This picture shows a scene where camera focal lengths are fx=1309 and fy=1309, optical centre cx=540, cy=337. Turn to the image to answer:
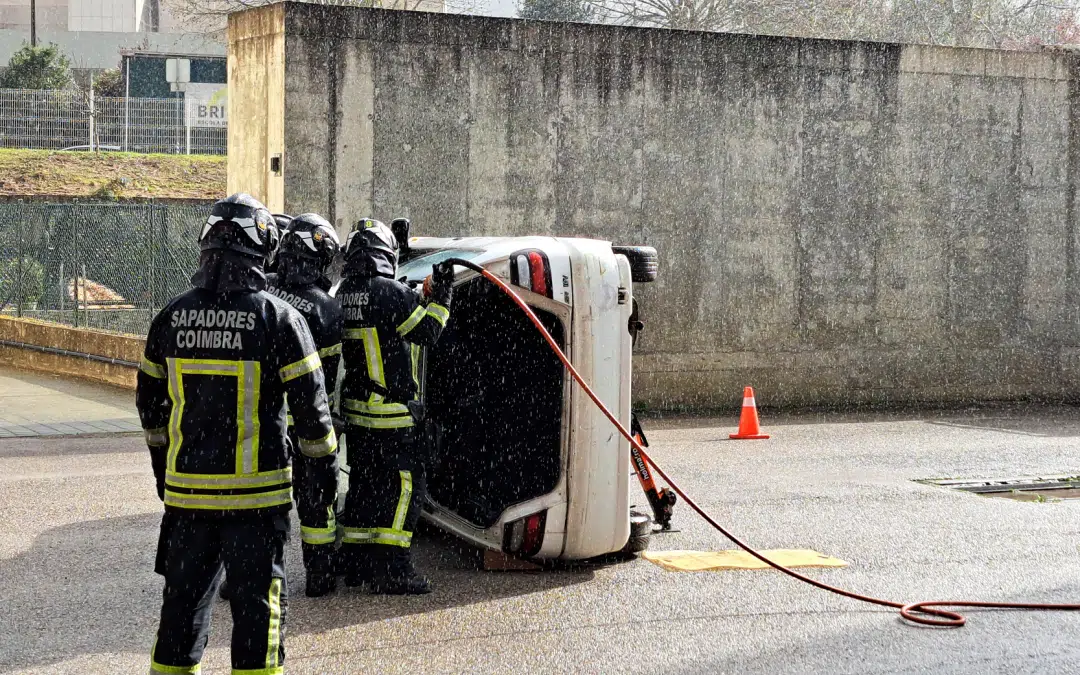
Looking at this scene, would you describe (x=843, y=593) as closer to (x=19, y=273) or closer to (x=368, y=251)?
(x=368, y=251)

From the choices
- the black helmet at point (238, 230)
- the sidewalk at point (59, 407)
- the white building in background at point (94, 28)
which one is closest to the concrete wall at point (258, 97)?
the sidewalk at point (59, 407)

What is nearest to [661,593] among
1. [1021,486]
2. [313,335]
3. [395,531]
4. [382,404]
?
[395,531]

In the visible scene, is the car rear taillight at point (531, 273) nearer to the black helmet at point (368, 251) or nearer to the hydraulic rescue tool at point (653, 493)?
the black helmet at point (368, 251)

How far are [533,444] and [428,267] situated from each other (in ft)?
4.11

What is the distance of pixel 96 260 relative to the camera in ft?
54.1

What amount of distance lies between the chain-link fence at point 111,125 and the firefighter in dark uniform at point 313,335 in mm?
23300

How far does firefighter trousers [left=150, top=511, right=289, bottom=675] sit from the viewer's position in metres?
4.41

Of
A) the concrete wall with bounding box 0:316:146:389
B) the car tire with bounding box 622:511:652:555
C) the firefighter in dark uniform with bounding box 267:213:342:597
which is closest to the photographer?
the firefighter in dark uniform with bounding box 267:213:342:597

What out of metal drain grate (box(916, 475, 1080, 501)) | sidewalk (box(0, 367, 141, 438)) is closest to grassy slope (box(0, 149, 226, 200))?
sidewalk (box(0, 367, 141, 438))

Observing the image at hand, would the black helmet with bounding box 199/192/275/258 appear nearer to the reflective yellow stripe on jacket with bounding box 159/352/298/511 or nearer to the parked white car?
the reflective yellow stripe on jacket with bounding box 159/352/298/511

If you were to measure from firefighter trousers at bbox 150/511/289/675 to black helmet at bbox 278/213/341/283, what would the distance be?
221 centimetres

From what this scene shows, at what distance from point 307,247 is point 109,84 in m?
46.3

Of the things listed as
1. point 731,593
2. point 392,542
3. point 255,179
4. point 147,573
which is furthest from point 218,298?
point 255,179

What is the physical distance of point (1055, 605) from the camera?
631 centimetres
